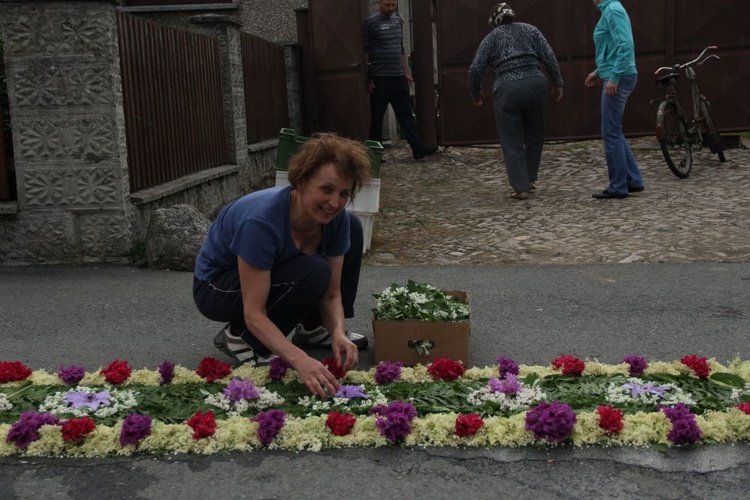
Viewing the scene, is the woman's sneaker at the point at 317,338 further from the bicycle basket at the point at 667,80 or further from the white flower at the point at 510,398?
the bicycle basket at the point at 667,80

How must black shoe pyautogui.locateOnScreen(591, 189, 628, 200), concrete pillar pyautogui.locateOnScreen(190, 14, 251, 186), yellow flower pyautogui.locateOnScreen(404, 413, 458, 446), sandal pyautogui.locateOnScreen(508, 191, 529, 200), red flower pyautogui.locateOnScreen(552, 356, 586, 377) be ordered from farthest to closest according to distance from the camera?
concrete pillar pyautogui.locateOnScreen(190, 14, 251, 186) → sandal pyautogui.locateOnScreen(508, 191, 529, 200) → black shoe pyautogui.locateOnScreen(591, 189, 628, 200) → red flower pyautogui.locateOnScreen(552, 356, 586, 377) → yellow flower pyautogui.locateOnScreen(404, 413, 458, 446)

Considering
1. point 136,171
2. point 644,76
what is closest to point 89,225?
point 136,171

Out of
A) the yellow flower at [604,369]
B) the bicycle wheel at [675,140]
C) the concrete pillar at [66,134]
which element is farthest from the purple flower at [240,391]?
the bicycle wheel at [675,140]

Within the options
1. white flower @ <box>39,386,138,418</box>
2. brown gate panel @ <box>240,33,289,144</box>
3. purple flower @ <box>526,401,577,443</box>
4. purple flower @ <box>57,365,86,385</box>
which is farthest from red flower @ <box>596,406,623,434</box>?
brown gate panel @ <box>240,33,289,144</box>

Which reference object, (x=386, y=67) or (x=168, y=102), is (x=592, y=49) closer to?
(x=386, y=67)

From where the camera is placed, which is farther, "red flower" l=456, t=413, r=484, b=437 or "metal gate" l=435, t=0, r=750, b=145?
"metal gate" l=435, t=0, r=750, b=145

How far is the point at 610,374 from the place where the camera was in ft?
14.0

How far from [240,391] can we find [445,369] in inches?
37.4

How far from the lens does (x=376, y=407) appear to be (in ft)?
12.6

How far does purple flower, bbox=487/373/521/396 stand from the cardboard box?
1.56 feet

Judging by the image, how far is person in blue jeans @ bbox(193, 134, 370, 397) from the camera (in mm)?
3793

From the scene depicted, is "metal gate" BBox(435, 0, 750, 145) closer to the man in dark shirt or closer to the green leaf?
the man in dark shirt

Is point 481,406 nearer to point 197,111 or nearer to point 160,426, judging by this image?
point 160,426

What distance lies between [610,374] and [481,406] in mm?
750
